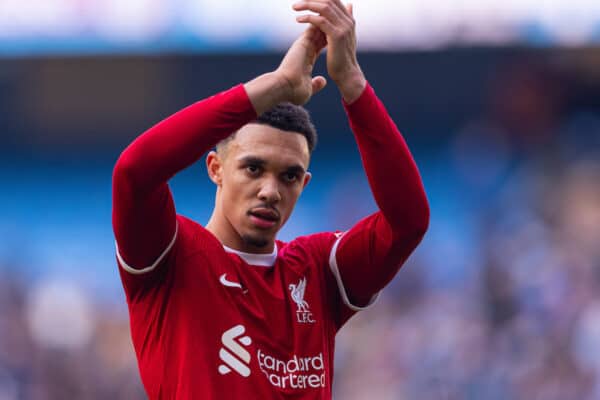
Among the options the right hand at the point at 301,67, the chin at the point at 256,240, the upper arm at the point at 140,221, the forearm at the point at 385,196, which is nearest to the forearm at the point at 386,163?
the forearm at the point at 385,196

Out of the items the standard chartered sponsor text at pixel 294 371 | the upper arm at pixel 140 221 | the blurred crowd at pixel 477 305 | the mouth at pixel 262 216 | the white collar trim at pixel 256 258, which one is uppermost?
the blurred crowd at pixel 477 305

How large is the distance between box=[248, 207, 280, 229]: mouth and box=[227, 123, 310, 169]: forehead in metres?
0.16

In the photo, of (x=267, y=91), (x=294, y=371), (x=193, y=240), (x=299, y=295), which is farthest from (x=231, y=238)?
(x=267, y=91)

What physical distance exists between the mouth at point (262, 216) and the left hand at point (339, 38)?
460 mm

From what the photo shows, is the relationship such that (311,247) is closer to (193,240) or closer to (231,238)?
(231,238)

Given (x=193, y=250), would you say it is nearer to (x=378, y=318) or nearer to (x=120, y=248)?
(x=120, y=248)

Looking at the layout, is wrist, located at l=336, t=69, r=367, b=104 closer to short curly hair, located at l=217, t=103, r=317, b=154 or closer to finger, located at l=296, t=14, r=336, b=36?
finger, located at l=296, t=14, r=336, b=36

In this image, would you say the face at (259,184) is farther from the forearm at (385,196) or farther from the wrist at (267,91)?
the wrist at (267,91)

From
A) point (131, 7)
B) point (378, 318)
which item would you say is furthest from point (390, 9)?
point (378, 318)

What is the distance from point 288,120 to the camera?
345 cm

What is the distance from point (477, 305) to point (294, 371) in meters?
6.86

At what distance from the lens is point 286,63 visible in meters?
3.09

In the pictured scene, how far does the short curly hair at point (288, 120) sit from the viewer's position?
135 inches

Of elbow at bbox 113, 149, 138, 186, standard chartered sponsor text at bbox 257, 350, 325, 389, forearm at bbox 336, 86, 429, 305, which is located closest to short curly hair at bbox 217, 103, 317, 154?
forearm at bbox 336, 86, 429, 305
